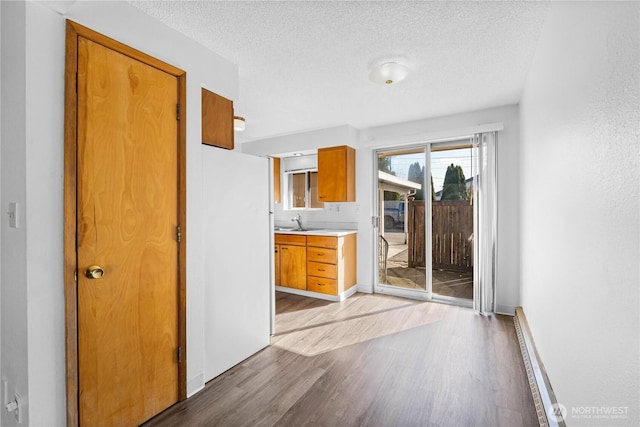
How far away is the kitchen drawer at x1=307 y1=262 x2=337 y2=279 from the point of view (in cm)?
399

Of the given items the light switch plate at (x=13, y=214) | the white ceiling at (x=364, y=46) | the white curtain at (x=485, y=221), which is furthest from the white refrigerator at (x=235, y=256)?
the white curtain at (x=485, y=221)

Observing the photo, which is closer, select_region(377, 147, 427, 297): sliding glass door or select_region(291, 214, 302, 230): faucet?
select_region(377, 147, 427, 297): sliding glass door

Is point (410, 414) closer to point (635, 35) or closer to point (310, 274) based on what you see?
point (635, 35)

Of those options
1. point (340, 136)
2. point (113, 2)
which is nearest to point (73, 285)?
point (113, 2)

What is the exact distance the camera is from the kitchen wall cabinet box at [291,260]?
13.9 feet

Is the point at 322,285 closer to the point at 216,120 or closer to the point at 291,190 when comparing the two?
the point at 291,190

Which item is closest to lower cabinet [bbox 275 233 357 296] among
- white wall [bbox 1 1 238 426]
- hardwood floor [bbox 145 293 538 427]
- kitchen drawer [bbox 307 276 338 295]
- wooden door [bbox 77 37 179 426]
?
kitchen drawer [bbox 307 276 338 295]

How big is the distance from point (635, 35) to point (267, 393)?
8.08ft

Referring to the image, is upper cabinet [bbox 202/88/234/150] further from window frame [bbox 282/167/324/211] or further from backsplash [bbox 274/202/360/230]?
window frame [bbox 282/167/324/211]

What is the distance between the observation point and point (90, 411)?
1507mm

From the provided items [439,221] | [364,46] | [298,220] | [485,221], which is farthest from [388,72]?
[298,220]

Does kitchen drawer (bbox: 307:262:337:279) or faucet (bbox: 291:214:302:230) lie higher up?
faucet (bbox: 291:214:302:230)

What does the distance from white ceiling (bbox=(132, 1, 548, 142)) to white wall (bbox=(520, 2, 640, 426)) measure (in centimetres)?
41

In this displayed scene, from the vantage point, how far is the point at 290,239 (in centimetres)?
435
